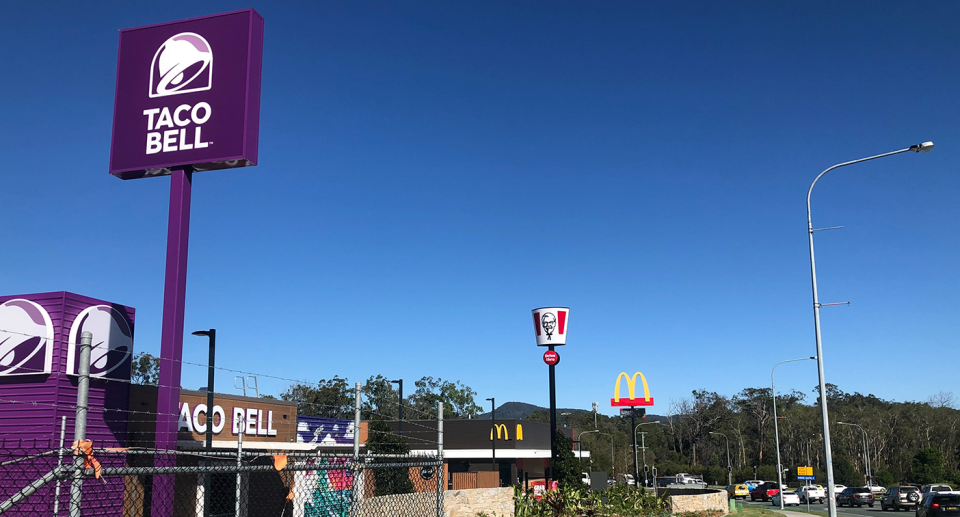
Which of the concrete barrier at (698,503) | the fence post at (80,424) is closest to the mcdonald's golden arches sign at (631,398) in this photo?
the concrete barrier at (698,503)

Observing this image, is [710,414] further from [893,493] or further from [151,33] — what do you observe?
[151,33]

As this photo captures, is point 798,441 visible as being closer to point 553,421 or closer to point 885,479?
point 885,479

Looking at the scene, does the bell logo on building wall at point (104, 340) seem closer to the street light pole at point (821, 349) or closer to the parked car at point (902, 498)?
the street light pole at point (821, 349)

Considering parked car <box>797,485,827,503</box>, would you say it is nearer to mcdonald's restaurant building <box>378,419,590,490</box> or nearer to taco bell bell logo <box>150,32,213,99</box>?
mcdonald's restaurant building <box>378,419,590,490</box>

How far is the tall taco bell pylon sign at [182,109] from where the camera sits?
20234mm

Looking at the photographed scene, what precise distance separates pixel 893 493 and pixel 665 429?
338 ft

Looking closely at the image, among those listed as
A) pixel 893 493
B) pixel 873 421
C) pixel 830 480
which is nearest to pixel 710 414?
pixel 873 421

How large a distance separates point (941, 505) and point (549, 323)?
17.4 m

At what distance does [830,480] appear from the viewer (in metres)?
21.9

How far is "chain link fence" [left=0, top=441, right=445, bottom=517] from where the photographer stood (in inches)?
227

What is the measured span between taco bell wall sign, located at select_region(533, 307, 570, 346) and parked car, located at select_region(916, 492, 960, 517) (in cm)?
1627

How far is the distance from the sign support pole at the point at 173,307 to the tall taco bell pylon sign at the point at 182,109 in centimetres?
3

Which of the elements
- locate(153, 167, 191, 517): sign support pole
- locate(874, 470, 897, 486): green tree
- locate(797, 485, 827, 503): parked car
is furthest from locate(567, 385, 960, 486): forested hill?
locate(153, 167, 191, 517): sign support pole

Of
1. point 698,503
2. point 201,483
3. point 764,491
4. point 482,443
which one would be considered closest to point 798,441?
point 764,491
